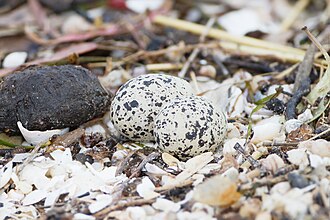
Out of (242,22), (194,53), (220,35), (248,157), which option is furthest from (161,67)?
(248,157)

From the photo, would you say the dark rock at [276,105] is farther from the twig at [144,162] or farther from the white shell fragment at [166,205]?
the white shell fragment at [166,205]

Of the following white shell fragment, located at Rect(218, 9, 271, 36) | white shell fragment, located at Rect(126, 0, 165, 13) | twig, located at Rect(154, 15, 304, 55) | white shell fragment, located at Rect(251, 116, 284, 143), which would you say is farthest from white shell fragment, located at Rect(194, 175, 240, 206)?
white shell fragment, located at Rect(126, 0, 165, 13)

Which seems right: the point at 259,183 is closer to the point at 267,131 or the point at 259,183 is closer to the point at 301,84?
the point at 267,131

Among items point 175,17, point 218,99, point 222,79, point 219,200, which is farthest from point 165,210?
point 175,17

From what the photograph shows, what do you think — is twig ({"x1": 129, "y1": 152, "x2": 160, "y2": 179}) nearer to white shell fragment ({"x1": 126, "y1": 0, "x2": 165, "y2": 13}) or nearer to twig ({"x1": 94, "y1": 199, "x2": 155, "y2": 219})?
twig ({"x1": 94, "y1": 199, "x2": 155, "y2": 219})

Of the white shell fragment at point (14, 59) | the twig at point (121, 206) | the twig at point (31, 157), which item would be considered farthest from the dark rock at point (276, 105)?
the white shell fragment at point (14, 59)
